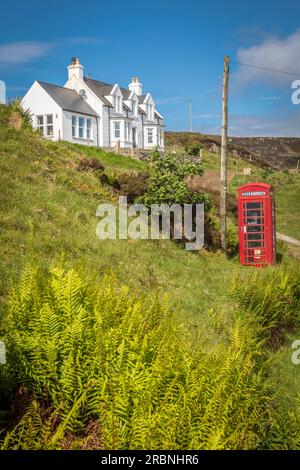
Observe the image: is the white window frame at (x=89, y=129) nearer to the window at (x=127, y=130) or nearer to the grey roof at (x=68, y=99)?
the grey roof at (x=68, y=99)

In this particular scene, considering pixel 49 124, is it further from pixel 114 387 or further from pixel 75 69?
pixel 114 387

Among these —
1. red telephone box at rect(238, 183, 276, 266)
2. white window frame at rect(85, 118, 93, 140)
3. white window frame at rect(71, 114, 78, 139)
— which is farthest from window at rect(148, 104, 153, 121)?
red telephone box at rect(238, 183, 276, 266)

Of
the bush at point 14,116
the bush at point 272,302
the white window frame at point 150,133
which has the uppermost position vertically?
the white window frame at point 150,133

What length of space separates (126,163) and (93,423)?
27.9m

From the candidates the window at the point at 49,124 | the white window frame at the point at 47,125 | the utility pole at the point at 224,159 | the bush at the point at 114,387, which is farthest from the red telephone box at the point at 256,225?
the window at the point at 49,124

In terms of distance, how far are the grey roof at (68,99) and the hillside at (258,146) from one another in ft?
64.0

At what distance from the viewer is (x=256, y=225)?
1614 cm

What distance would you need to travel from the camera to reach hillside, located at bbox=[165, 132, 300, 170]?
2547 inches

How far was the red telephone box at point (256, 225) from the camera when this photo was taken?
1595 centimetres

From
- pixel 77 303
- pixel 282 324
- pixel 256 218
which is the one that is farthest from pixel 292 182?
pixel 77 303

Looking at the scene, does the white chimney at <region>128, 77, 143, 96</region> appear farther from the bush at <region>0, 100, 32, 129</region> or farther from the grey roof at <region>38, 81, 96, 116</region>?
the bush at <region>0, 100, 32, 129</region>

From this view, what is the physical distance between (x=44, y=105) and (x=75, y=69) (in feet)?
21.6

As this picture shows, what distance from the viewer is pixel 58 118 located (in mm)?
37469
